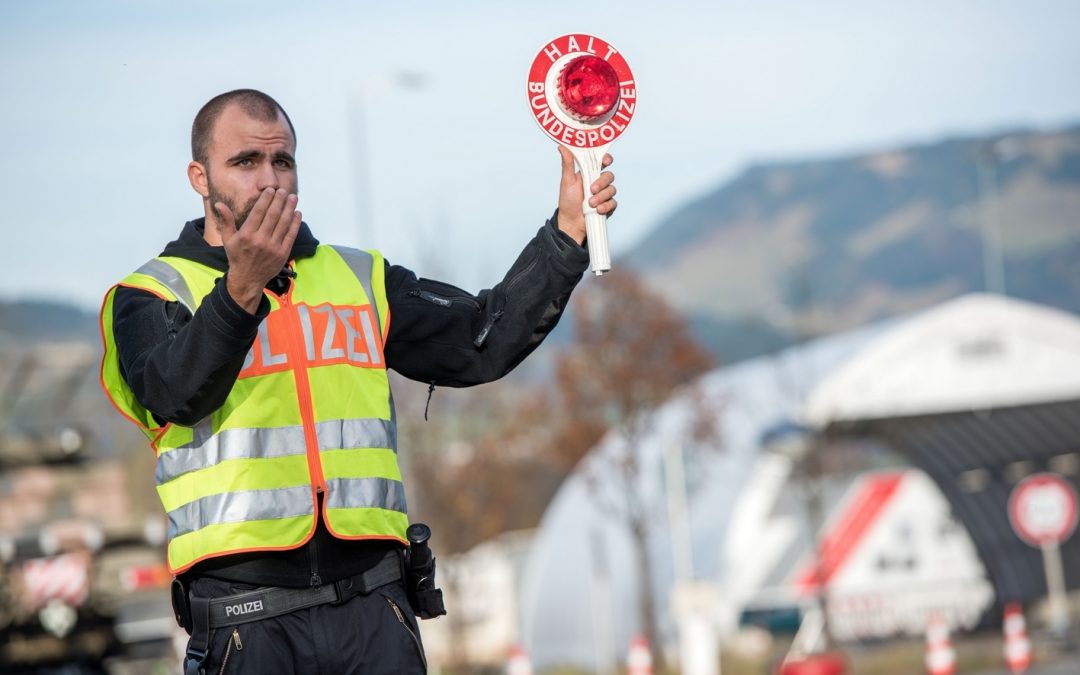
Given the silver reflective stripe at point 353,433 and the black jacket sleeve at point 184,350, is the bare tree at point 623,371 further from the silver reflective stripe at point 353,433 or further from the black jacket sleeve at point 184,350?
the black jacket sleeve at point 184,350

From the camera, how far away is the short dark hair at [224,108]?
4.43 metres

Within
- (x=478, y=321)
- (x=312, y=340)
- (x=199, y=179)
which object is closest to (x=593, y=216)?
(x=478, y=321)

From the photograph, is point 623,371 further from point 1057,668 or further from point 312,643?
point 312,643

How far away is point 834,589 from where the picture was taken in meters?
37.6

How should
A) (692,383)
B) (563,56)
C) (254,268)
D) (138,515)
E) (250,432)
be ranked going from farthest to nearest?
(692,383)
(138,515)
(563,56)
(250,432)
(254,268)

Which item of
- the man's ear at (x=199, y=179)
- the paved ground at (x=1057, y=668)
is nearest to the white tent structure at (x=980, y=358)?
the paved ground at (x=1057, y=668)

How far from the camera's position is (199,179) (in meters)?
4.52

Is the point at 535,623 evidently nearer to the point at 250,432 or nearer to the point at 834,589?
the point at 834,589

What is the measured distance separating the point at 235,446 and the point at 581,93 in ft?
4.17

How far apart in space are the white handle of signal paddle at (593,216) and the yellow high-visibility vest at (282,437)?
62cm

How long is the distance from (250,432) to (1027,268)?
19069cm

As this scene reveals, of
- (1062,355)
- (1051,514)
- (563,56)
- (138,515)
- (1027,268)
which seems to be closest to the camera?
(563,56)

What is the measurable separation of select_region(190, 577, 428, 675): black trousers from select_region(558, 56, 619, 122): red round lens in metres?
1.38

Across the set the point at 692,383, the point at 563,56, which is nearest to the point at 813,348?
the point at 692,383
